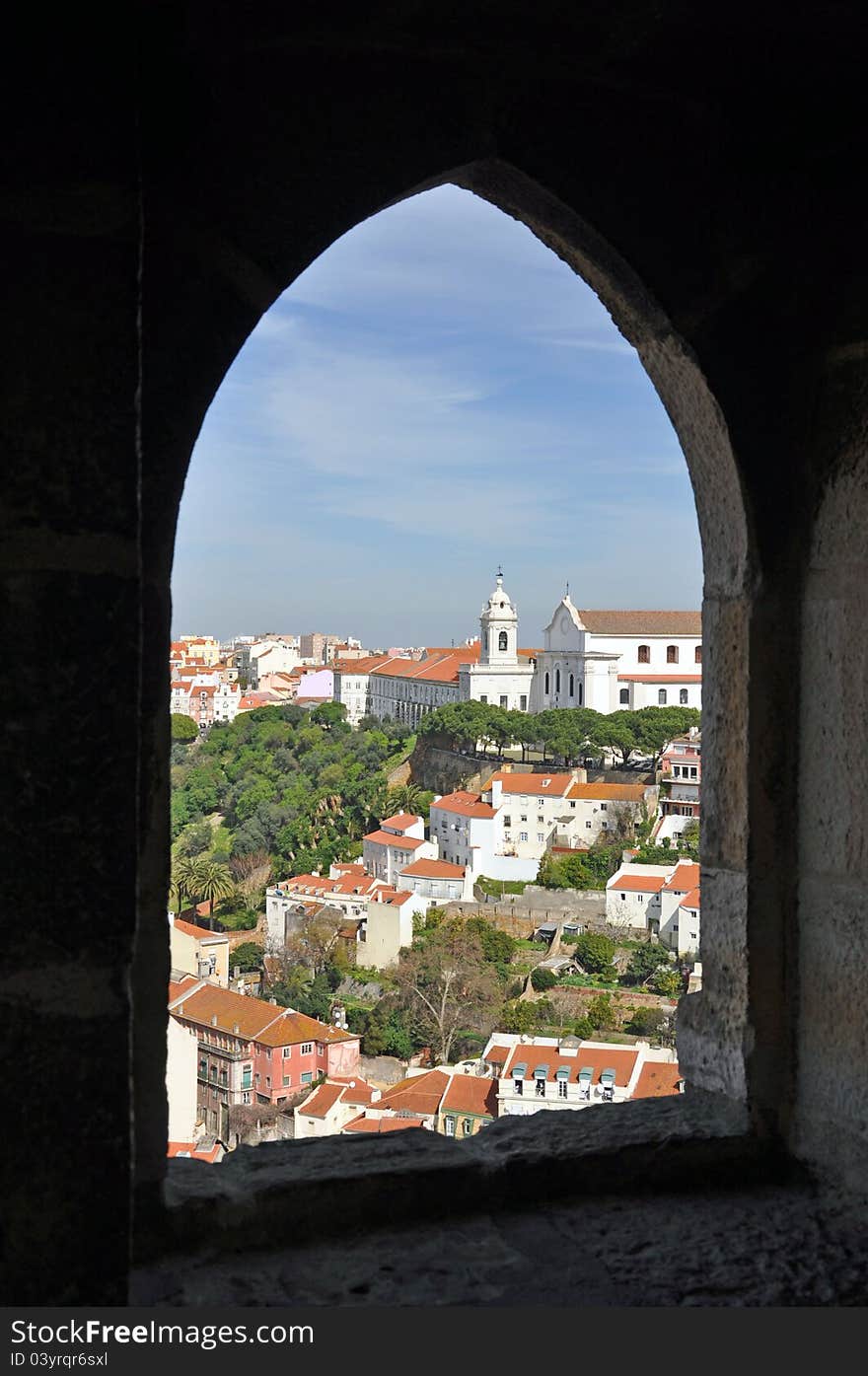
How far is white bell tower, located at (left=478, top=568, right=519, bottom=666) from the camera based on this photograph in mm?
39688

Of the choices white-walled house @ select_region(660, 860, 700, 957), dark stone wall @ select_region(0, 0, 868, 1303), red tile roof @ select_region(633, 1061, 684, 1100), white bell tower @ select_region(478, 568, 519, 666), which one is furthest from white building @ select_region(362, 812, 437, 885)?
dark stone wall @ select_region(0, 0, 868, 1303)

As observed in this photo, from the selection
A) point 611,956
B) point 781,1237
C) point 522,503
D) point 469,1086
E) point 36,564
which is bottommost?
point 611,956

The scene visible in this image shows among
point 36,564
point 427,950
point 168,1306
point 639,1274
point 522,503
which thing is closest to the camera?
point 36,564

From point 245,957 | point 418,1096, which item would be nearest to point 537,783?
point 245,957

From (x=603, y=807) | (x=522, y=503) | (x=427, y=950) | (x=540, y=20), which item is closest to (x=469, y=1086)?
(x=540, y=20)

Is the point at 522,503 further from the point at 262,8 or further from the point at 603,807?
the point at 262,8

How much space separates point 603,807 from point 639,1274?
31603 millimetres

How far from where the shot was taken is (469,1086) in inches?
335

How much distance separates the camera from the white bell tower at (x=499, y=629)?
3969 cm

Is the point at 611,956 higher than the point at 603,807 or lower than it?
lower

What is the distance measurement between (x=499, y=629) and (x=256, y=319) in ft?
130

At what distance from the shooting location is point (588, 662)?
3641 cm

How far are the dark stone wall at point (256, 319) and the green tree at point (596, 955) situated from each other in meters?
23.5

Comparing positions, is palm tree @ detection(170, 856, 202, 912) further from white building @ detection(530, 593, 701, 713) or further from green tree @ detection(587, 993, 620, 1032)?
white building @ detection(530, 593, 701, 713)
